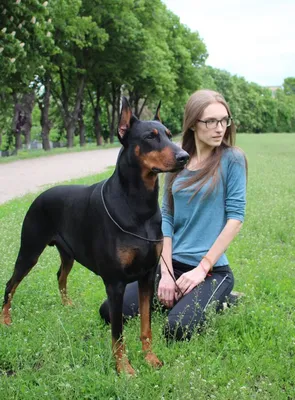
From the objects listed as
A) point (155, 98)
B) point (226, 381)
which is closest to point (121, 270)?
point (226, 381)

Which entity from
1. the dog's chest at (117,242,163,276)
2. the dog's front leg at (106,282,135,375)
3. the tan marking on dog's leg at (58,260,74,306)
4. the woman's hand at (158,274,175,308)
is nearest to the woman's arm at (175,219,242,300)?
the woman's hand at (158,274,175,308)

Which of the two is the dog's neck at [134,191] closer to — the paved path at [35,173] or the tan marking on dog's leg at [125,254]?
the tan marking on dog's leg at [125,254]

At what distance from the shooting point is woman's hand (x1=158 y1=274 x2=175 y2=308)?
4.37 metres

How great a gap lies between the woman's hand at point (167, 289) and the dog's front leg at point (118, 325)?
85cm

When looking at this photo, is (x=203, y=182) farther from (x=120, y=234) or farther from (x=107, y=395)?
(x=107, y=395)

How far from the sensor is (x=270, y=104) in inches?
4700

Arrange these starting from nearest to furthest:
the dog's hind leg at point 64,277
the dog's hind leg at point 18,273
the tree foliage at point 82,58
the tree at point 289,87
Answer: the dog's hind leg at point 18,273 < the dog's hind leg at point 64,277 < the tree foliage at point 82,58 < the tree at point 289,87

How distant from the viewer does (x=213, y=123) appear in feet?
14.0

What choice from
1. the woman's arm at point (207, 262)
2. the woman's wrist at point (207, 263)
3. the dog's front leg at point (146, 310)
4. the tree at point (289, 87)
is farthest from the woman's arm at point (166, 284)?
the tree at point (289, 87)

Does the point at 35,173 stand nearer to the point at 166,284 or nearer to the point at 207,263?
the point at 166,284

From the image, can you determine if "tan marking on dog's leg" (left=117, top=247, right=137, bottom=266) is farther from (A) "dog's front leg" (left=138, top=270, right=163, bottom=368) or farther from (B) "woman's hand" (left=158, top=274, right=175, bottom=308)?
(B) "woman's hand" (left=158, top=274, right=175, bottom=308)

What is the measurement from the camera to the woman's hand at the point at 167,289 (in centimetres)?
437

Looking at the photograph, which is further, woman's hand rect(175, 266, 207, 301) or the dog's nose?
woman's hand rect(175, 266, 207, 301)

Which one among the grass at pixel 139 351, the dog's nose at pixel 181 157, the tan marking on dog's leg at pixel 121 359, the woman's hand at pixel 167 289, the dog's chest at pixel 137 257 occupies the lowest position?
the grass at pixel 139 351
